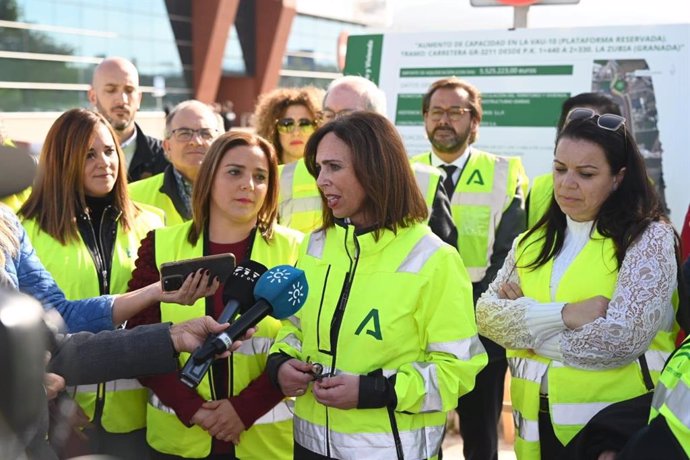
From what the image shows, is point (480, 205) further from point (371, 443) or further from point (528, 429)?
point (371, 443)

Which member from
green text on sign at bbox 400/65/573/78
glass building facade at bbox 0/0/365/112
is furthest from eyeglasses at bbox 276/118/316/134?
glass building facade at bbox 0/0/365/112

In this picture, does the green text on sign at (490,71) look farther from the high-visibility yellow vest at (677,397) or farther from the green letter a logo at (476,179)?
the high-visibility yellow vest at (677,397)

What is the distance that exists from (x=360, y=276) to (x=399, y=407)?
0.43m

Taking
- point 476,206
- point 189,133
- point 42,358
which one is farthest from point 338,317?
point 189,133

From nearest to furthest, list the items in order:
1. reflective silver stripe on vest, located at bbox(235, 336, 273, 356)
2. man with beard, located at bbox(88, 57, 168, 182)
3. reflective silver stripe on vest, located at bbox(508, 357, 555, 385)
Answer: reflective silver stripe on vest, located at bbox(508, 357, 555, 385) < reflective silver stripe on vest, located at bbox(235, 336, 273, 356) < man with beard, located at bbox(88, 57, 168, 182)

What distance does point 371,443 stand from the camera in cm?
269

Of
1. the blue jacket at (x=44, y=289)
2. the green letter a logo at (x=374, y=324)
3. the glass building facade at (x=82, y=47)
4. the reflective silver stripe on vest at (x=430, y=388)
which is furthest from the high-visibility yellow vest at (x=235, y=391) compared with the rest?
the glass building facade at (x=82, y=47)

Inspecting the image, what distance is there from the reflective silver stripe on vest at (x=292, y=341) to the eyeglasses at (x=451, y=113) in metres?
2.01

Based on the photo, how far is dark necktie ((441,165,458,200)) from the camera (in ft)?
15.0

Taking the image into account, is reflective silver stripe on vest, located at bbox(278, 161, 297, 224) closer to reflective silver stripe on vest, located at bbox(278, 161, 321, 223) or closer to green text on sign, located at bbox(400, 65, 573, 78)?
reflective silver stripe on vest, located at bbox(278, 161, 321, 223)

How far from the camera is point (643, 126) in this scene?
5.50m

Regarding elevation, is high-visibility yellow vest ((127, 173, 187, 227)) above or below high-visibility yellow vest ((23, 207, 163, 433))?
above

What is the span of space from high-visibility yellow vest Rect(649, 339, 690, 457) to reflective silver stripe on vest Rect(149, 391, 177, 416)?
1.83 meters

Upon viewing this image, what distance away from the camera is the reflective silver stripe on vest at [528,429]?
115 inches
